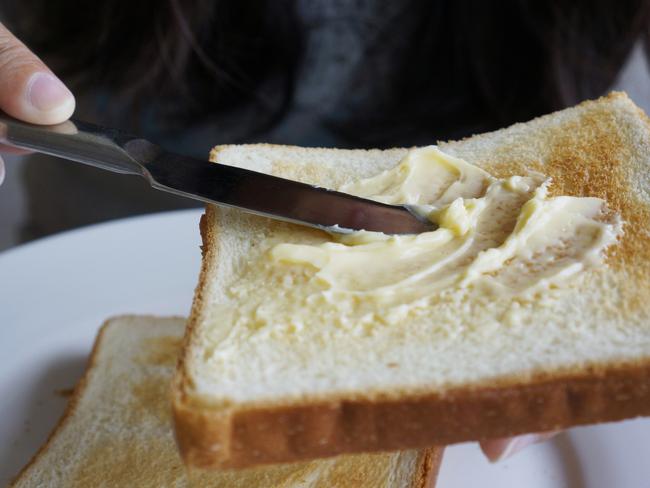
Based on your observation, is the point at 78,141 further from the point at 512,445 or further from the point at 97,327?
the point at 512,445

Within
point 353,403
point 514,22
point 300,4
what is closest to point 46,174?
A: point 300,4

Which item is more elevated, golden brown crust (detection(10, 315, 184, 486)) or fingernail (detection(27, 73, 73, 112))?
fingernail (detection(27, 73, 73, 112))

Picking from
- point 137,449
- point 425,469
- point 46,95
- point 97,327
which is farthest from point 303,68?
point 425,469

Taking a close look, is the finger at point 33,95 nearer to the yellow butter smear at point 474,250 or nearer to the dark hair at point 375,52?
the yellow butter smear at point 474,250

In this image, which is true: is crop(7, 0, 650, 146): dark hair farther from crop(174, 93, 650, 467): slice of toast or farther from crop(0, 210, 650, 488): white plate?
crop(174, 93, 650, 467): slice of toast

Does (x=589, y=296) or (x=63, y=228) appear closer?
(x=589, y=296)

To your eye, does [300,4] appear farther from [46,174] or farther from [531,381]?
[531,381]

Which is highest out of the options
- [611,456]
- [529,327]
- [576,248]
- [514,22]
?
[514,22]

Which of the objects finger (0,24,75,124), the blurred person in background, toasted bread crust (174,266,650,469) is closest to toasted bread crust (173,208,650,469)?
toasted bread crust (174,266,650,469)
